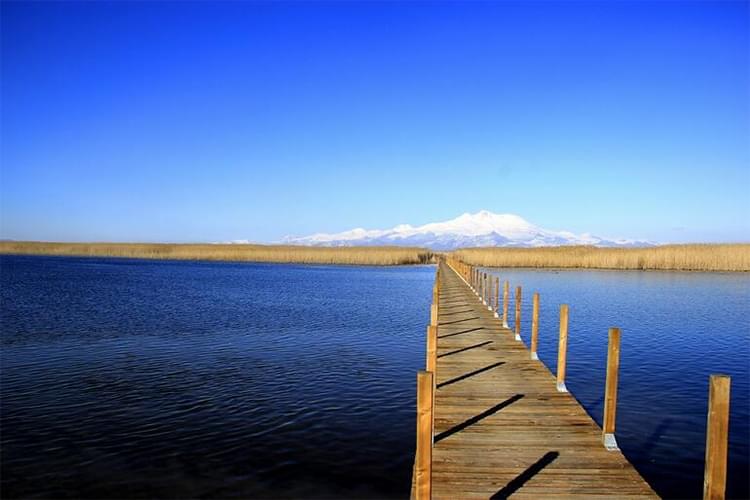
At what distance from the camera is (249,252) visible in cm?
8388

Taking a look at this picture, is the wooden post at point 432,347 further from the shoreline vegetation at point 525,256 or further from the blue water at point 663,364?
the shoreline vegetation at point 525,256

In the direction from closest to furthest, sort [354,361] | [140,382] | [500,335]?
[140,382]
[354,361]
[500,335]

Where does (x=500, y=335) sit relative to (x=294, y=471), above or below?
above

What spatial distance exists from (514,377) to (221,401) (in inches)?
282

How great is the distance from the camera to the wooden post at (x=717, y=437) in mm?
5258

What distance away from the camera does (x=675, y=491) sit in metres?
8.52

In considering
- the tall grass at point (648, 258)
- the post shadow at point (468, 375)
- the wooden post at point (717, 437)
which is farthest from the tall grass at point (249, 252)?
the wooden post at point (717, 437)

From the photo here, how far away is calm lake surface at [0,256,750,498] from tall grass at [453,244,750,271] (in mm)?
29364

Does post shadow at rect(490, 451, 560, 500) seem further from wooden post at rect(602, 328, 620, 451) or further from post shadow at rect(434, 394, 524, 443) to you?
post shadow at rect(434, 394, 524, 443)

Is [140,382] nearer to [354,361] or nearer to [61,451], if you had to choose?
[61,451]

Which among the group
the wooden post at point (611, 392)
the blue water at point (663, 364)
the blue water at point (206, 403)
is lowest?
the blue water at point (206, 403)

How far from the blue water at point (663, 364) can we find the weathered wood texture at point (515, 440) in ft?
5.72

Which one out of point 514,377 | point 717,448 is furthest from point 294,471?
point 717,448

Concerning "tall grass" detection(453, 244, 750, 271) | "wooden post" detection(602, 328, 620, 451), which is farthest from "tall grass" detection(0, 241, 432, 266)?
"wooden post" detection(602, 328, 620, 451)
